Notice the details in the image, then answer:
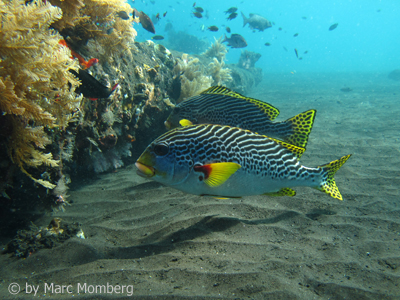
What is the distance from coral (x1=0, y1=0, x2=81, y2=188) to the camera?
2.10 m

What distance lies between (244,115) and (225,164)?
1.80m

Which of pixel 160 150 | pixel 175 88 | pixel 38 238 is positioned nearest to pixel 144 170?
pixel 160 150

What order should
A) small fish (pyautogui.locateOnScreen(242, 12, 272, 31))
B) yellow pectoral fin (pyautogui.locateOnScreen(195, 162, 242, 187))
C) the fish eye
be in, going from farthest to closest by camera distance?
small fish (pyautogui.locateOnScreen(242, 12, 272, 31)), the fish eye, yellow pectoral fin (pyautogui.locateOnScreen(195, 162, 242, 187))

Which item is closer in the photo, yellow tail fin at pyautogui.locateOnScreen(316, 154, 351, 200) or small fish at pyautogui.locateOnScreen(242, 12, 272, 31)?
→ yellow tail fin at pyautogui.locateOnScreen(316, 154, 351, 200)

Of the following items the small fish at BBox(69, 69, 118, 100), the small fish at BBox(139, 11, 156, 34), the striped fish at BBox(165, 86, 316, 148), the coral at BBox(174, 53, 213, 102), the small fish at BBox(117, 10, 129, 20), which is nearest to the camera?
the small fish at BBox(69, 69, 118, 100)

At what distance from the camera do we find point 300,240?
2686 millimetres

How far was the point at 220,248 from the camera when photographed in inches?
99.0

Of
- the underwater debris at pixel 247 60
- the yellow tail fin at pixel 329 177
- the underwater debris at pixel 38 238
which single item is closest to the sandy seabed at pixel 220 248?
the underwater debris at pixel 38 238

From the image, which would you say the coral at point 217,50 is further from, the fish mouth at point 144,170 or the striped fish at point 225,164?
the fish mouth at point 144,170

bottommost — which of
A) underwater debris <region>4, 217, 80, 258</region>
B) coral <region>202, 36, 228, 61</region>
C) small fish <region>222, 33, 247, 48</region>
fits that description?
underwater debris <region>4, 217, 80, 258</region>

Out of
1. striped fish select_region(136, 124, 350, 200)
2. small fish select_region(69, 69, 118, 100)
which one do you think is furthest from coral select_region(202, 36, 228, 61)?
striped fish select_region(136, 124, 350, 200)

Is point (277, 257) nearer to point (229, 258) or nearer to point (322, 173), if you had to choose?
point (229, 258)

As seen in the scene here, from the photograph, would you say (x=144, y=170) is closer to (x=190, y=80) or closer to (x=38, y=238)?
(x=38, y=238)

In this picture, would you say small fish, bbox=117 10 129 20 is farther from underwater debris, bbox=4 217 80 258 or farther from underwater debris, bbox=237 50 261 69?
underwater debris, bbox=237 50 261 69
